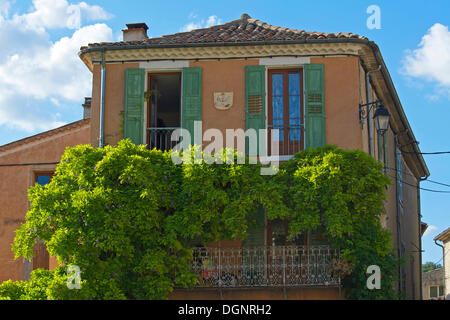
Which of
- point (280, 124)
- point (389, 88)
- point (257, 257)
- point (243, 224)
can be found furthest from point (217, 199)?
point (389, 88)

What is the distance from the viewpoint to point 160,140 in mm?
15125

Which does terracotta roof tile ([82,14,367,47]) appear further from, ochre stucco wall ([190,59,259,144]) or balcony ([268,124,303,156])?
balcony ([268,124,303,156])

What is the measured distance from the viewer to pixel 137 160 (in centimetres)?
1325

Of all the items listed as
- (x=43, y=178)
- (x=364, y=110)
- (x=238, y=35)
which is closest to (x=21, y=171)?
A: (x=43, y=178)

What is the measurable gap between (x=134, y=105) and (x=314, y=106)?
12.1 ft

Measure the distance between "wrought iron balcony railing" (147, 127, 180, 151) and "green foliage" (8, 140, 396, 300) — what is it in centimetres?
156

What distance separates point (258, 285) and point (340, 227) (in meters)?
1.87

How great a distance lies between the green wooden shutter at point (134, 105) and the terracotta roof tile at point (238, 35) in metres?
0.69

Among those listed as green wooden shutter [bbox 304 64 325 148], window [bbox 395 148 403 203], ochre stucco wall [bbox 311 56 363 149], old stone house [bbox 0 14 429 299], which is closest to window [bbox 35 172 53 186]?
old stone house [bbox 0 14 429 299]

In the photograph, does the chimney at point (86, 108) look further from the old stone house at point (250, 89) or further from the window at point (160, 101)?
the old stone house at point (250, 89)

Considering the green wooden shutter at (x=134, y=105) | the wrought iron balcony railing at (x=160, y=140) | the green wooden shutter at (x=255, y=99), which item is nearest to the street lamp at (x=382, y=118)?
the green wooden shutter at (x=255, y=99)

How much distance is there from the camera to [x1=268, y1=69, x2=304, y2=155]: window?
1466 cm
